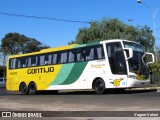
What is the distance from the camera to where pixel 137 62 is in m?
25.0

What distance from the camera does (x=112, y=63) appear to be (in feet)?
81.0

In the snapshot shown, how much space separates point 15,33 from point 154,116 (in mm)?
90594

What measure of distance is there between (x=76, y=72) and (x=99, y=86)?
227cm

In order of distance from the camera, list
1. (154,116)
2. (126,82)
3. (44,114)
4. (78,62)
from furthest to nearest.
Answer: (78,62), (126,82), (44,114), (154,116)

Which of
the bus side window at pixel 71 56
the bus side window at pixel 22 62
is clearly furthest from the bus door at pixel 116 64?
the bus side window at pixel 22 62

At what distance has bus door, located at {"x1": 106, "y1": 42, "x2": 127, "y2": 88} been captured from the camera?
963 inches

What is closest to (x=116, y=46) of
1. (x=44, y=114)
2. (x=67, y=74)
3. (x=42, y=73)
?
(x=67, y=74)

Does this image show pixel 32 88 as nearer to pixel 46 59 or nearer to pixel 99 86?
pixel 46 59

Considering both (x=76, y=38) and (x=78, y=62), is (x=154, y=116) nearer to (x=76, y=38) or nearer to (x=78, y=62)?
(x=78, y=62)

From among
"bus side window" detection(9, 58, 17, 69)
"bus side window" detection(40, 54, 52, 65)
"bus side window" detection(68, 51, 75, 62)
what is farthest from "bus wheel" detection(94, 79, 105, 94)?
"bus side window" detection(9, 58, 17, 69)

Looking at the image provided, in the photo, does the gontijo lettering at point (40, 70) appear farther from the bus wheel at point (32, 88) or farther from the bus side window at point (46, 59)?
the bus wheel at point (32, 88)

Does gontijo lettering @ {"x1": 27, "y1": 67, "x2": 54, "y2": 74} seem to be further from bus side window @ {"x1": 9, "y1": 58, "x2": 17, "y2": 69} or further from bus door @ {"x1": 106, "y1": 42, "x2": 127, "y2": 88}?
bus door @ {"x1": 106, "y1": 42, "x2": 127, "y2": 88}

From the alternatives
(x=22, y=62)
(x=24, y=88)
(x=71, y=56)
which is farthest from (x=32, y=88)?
(x=71, y=56)

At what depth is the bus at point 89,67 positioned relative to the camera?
24.6 metres
